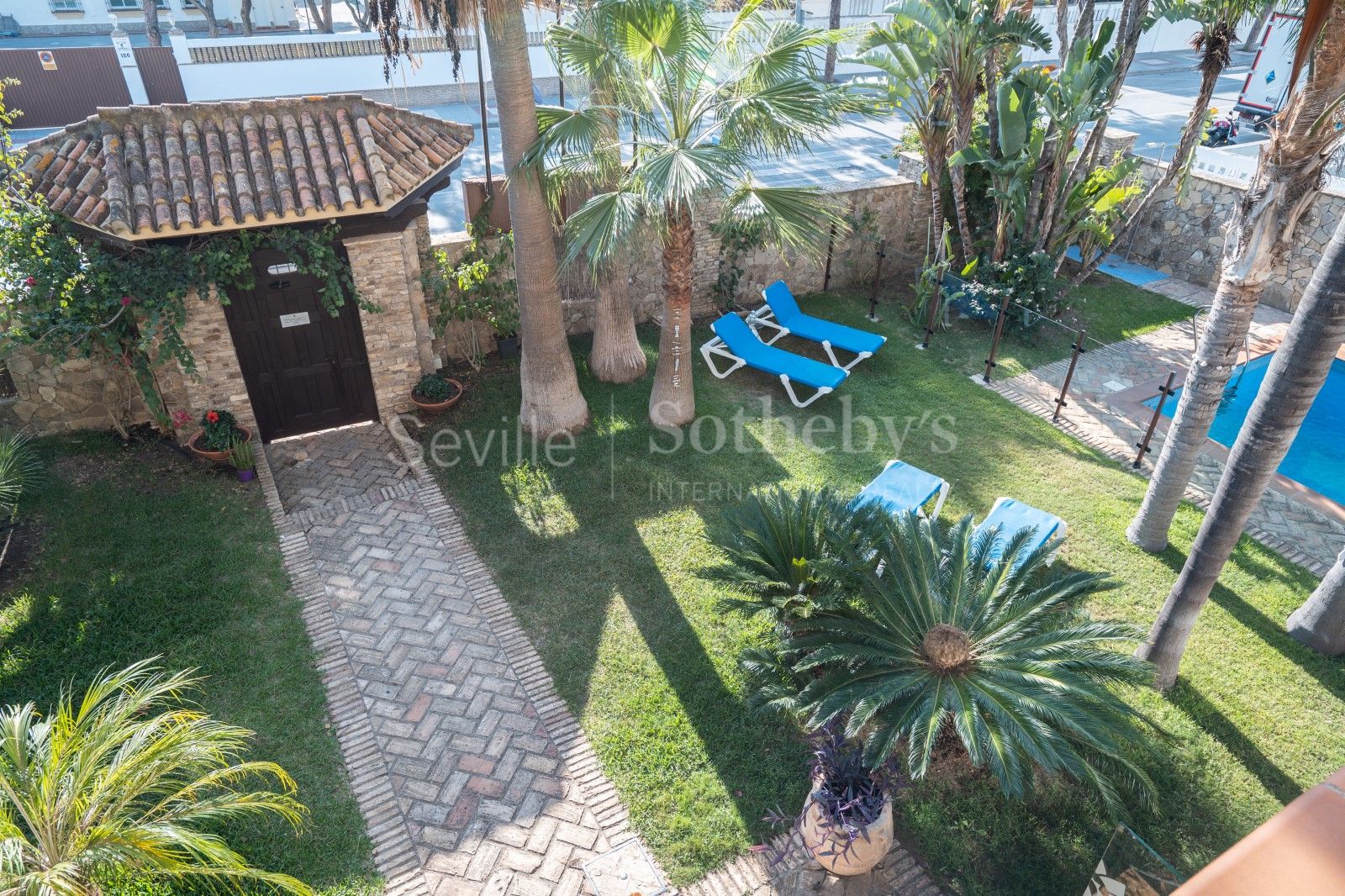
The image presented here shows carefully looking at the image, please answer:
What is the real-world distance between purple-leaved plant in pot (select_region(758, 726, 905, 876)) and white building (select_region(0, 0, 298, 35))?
4182cm

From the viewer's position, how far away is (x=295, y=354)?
10.1m

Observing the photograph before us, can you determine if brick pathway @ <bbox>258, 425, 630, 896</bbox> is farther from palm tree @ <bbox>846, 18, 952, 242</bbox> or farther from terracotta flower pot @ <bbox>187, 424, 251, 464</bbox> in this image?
palm tree @ <bbox>846, 18, 952, 242</bbox>

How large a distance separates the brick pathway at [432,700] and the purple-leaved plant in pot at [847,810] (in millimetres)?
1462

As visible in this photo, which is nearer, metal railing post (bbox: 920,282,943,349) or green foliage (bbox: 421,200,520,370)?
green foliage (bbox: 421,200,520,370)

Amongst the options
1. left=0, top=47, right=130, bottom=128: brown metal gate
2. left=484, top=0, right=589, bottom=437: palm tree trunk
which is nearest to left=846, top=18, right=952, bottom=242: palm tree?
left=484, top=0, right=589, bottom=437: palm tree trunk

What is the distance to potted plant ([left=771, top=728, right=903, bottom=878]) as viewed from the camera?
216 inches

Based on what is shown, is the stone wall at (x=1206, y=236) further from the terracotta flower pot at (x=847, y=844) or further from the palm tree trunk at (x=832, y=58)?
the palm tree trunk at (x=832, y=58)

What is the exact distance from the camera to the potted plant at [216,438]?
31.2 feet

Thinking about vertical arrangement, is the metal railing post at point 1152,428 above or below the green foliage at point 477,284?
below

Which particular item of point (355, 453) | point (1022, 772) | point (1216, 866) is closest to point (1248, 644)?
point (1022, 772)

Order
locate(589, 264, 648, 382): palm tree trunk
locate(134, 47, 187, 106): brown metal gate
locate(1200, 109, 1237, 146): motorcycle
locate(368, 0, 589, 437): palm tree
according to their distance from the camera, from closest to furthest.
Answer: locate(368, 0, 589, 437): palm tree < locate(589, 264, 648, 382): palm tree trunk < locate(1200, 109, 1237, 146): motorcycle < locate(134, 47, 187, 106): brown metal gate

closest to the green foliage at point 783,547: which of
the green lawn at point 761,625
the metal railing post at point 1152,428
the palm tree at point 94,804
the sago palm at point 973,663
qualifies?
the sago palm at point 973,663

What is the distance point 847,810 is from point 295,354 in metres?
8.13

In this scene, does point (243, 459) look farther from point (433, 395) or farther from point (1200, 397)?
point (1200, 397)
